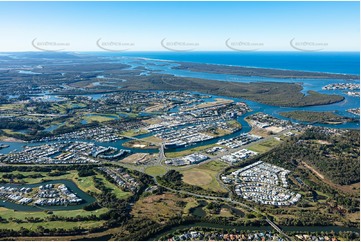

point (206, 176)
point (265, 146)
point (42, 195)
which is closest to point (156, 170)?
point (206, 176)

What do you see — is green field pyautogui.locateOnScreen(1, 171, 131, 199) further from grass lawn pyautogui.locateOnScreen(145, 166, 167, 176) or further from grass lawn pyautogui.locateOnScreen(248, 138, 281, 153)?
grass lawn pyautogui.locateOnScreen(248, 138, 281, 153)

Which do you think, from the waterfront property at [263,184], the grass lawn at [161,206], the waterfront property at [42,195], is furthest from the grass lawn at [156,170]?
the waterfront property at [42,195]

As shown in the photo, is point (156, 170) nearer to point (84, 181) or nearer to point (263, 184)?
point (84, 181)

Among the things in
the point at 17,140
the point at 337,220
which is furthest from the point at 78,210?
the point at 17,140

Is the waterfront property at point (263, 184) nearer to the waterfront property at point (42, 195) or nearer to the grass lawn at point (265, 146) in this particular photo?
the grass lawn at point (265, 146)

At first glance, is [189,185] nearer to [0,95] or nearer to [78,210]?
[78,210]

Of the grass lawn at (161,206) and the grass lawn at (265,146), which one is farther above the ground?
the grass lawn at (265,146)

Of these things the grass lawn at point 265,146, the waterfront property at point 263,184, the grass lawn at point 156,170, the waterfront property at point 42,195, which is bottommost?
the waterfront property at point 42,195
